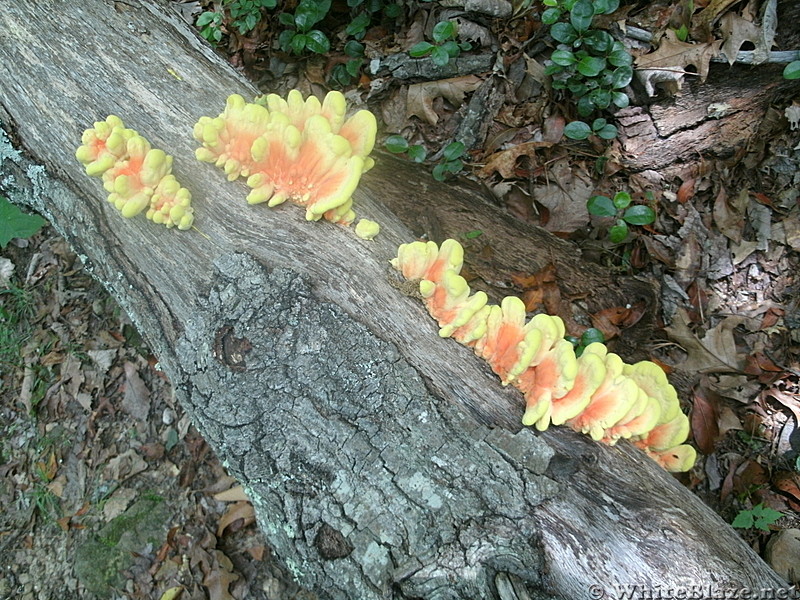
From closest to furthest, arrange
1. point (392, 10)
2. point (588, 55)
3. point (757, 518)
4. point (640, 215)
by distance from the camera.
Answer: point (757, 518) → point (640, 215) → point (588, 55) → point (392, 10)

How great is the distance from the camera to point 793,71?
2746 mm

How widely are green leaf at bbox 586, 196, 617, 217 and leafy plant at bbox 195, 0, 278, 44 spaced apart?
7.50 feet

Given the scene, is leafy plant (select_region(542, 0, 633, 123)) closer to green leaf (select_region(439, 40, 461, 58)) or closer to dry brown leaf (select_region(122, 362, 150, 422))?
green leaf (select_region(439, 40, 461, 58))

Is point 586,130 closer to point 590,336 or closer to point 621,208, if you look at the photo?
point 621,208

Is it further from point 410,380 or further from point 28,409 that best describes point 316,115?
point 28,409

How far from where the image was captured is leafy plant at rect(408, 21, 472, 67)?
3193mm

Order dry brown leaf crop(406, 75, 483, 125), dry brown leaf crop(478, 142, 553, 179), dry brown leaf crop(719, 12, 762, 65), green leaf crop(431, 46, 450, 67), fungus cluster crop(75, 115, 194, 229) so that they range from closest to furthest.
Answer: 1. fungus cluster crop(75, 115, 194, 229)
2. dry brown leaf crop(719, 12, 762, 65)
3. green leaf crop(431, 46, 450, 67)
4. dry brown leaf crop(478, 142, 553, 179)
5. dry brown leaf crop(406, 75, 483, 125)

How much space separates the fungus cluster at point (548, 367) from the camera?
1719mm

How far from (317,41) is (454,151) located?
3.97ft

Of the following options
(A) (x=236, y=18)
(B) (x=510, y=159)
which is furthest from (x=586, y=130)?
(A) (x=236, y=18)

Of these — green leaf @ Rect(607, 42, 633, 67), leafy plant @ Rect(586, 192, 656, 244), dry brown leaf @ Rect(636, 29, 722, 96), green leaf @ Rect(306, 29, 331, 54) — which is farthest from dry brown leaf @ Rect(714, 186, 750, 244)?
green leaf @ Rect(306, 29, 331, 54)

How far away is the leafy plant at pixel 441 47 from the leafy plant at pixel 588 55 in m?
0.52

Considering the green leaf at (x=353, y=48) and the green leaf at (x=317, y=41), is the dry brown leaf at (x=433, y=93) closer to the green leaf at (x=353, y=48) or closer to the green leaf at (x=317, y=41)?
the green leaf at (x=353, y=48)

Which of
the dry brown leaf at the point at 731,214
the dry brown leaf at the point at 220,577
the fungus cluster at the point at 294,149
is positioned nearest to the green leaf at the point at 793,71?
the dry brown leaf at the point at 731,214
